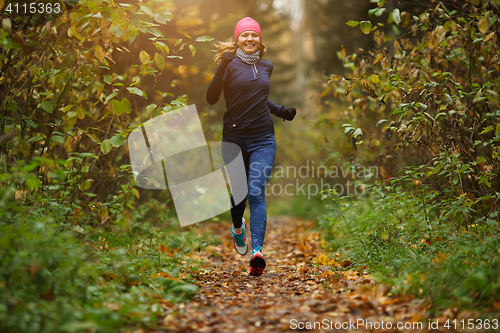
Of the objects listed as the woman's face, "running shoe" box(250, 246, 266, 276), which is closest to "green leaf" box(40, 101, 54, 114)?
the woman's face

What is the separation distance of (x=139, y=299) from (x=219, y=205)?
15.9 ft

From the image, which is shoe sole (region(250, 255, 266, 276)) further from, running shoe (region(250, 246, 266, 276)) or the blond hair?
the blond hair

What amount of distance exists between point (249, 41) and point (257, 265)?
7.14 feet

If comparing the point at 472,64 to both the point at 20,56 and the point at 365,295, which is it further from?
the point at 20,56

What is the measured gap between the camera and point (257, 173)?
3539 millimetres

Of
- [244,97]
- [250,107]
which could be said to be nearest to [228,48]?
[244,97]

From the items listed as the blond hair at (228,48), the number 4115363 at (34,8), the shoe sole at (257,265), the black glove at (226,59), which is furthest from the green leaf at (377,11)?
the number 4115363 at (34,8)

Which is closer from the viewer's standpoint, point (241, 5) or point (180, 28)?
point (180, 28)

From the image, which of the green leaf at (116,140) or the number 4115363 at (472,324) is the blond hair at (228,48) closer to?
the green leaf at (116,140)

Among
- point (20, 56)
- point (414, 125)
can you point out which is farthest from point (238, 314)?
point (20, 56)

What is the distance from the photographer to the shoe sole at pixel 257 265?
342cm

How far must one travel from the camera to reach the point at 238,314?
94.1 inches

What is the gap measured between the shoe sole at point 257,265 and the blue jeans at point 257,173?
0.12m

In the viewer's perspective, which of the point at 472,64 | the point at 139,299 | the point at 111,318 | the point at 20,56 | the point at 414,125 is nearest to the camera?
the point at 111,318
